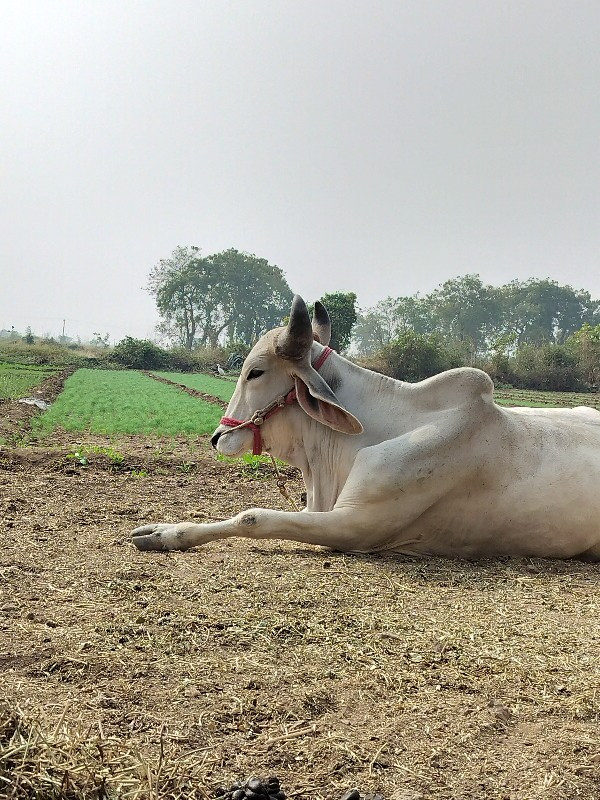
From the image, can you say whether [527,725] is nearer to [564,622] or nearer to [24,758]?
[564,622]

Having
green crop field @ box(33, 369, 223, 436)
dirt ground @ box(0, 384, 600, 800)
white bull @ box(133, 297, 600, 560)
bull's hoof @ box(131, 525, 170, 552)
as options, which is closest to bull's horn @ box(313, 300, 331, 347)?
white bull @ box(133, 297, 600, 560)

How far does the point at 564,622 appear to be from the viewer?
3.57m

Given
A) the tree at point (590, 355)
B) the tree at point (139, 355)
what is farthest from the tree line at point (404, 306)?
the tree at point (590, 355)

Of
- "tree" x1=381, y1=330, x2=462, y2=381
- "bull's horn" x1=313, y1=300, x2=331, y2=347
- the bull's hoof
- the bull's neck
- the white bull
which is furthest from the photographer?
"tree" x1=381, y1=330, x2=462, y2=381

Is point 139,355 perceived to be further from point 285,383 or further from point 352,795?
point 352,795

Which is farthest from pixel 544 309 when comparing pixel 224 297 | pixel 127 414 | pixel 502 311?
pixel 127 414

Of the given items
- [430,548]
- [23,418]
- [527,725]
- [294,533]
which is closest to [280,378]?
[294,533]

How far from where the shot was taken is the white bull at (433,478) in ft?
15.4

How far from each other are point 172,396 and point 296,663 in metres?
24.9

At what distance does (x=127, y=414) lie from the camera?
1841cm

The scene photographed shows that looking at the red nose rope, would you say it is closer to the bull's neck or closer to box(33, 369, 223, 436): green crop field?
the bull's neck

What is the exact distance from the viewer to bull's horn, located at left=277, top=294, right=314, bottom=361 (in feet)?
16.2

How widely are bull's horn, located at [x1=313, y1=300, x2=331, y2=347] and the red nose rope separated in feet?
1.65

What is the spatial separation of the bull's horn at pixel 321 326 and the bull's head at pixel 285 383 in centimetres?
48
